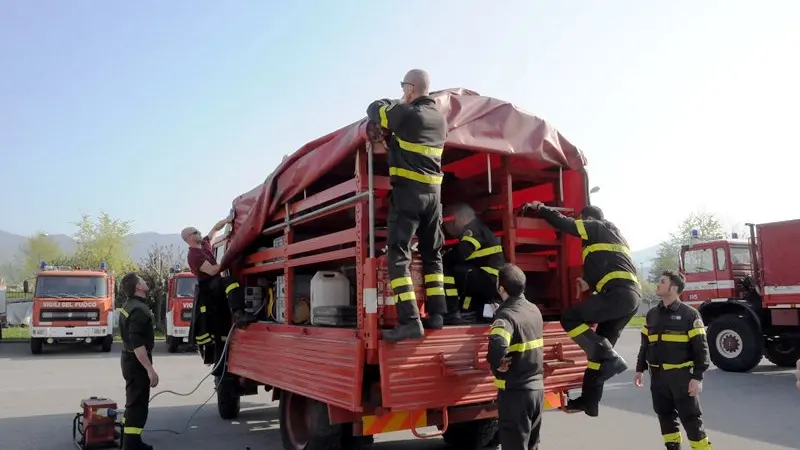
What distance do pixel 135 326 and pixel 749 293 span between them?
11.6 metres

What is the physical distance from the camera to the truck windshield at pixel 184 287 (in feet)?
59.6

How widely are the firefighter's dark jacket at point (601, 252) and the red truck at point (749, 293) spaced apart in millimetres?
8035

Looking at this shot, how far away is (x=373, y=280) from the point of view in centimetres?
413

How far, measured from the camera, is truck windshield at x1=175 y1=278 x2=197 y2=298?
59.6ft

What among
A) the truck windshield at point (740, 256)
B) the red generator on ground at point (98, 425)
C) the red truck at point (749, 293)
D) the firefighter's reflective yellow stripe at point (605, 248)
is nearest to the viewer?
the firefighter's reflective yellow stripe at point (605, 248)

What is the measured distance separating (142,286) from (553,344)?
4.28 meters

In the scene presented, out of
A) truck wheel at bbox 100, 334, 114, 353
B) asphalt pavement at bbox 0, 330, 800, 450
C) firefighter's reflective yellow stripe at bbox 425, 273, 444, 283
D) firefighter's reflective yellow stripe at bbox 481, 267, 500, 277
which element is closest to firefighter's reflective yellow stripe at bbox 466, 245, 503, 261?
firefighter's reflective yellow stripe at bbox 481, 267, 500, 277

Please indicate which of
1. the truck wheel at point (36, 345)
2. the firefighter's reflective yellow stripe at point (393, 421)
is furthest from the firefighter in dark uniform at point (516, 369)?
the truck wheel at point (36, 345)

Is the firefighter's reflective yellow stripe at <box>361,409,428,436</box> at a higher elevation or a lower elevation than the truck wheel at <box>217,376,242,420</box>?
higher

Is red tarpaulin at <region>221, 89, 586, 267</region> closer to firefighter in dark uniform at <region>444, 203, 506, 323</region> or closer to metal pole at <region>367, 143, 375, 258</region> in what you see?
metal pole at <region>367, 143, 375, 258</region>

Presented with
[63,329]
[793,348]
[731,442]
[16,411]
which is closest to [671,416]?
[731,442]

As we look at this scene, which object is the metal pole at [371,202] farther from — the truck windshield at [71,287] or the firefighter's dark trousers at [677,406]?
the truck windshield at [71,287]

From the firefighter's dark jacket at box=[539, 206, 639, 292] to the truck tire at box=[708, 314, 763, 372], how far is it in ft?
27.8

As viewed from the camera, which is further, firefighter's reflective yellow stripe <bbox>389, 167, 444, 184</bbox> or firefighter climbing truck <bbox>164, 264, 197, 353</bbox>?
firefighter climbing truck <bbox>164, 264, 197, 353</bbox>
